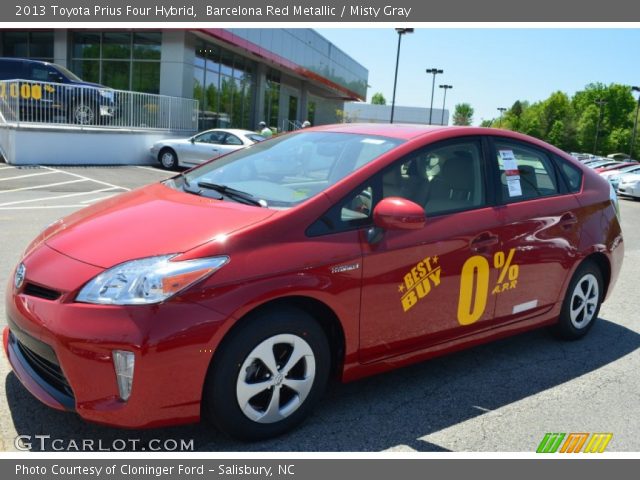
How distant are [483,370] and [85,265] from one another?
2.69 metres

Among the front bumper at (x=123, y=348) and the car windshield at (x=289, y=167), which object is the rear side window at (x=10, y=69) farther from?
the front bumper at (x=123, y=348)

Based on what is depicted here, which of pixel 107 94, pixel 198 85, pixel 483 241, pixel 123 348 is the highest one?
pixel 198 85

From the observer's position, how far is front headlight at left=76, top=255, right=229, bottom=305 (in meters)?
2.60

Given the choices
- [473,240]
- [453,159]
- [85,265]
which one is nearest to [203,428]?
[85,265]

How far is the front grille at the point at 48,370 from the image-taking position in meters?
2.74

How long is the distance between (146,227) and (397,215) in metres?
1.28

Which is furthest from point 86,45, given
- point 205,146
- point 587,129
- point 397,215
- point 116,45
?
point 587,129

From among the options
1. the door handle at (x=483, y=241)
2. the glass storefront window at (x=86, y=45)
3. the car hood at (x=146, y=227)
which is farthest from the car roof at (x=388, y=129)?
the glass storefront window at (x=86, y=45)

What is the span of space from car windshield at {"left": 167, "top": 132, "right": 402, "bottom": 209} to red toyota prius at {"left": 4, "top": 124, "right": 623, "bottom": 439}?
0.06 feet

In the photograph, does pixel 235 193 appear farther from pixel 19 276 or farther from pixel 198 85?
pixel 198 85

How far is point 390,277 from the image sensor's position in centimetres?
325

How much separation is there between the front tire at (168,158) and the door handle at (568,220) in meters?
14.7

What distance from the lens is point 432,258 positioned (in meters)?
3.44

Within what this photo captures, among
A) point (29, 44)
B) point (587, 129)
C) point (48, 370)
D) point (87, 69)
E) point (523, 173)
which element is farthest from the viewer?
point (587, 129)
